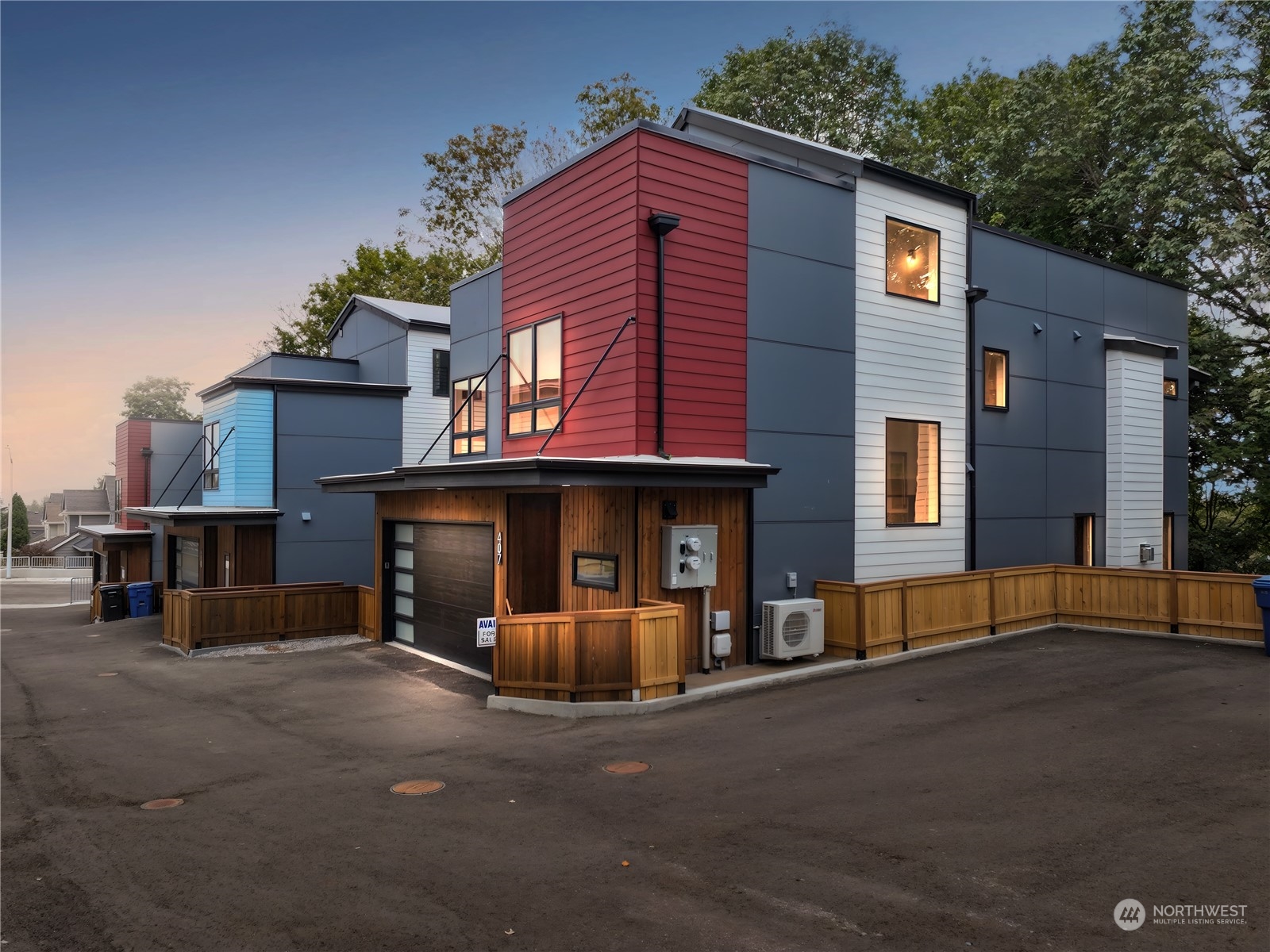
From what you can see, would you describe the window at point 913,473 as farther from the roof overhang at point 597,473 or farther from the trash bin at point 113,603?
the trash bin at point 113,603

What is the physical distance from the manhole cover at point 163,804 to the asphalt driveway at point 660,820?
0.17 metres

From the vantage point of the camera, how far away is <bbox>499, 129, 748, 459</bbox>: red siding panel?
12.8 m

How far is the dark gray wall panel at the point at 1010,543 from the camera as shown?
17625 millimetres

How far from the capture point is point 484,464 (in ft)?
38.1

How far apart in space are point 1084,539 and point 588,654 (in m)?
15.0

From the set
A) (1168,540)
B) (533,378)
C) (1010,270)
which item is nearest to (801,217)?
(533,378)

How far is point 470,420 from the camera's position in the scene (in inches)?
797

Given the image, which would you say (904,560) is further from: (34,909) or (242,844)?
(34,909)

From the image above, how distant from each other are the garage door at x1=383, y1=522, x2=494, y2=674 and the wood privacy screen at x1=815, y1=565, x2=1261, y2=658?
5.95 m

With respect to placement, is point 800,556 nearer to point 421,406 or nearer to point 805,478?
point 805,478

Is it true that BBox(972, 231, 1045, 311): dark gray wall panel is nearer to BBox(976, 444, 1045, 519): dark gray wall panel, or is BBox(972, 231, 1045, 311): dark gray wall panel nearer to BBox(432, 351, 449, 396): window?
BBox(976, 444, 1045, 519): dark gray wall panel

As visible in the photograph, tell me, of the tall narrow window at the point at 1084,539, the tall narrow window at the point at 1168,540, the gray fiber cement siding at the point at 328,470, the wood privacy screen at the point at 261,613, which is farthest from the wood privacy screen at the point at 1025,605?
the gray fiber cement siding at the point at 328,470

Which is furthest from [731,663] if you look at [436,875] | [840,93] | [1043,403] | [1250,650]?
[840,93]

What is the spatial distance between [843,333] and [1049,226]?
21759mm
